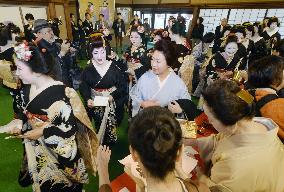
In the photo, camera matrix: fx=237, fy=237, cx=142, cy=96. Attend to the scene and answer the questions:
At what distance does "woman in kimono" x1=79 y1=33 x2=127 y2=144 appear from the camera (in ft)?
12.1

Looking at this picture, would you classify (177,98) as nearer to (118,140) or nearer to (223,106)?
(223,106)

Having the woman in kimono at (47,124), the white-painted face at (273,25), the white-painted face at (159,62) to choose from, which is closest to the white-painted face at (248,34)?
the white-painted face at (273,25)

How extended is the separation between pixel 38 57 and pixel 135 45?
10.9 ft

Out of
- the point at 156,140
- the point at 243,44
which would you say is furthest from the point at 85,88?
the point at 243,44

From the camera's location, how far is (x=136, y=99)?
10.9 feet

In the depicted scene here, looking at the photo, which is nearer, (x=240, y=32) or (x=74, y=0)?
(x=240, y=32)

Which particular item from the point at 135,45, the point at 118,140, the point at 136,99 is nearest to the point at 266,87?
the point at 136,99

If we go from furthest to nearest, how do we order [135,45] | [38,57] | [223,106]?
[135,45] < [38,57] < [223,106]

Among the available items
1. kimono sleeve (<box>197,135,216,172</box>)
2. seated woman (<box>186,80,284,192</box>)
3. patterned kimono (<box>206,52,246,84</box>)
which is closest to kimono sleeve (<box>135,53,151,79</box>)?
patterned kimono (<box>206,52,246,84</box>)

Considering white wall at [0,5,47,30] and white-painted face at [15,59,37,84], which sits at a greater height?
white wall at [0,5,47,30]

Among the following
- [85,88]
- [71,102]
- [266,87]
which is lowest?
[85,88]

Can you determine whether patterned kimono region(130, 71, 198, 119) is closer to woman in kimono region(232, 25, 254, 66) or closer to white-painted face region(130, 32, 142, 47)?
white-painted face region(130, 32, 142, 47)

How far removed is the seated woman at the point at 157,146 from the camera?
1.14m

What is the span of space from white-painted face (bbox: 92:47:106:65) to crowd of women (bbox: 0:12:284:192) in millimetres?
18
